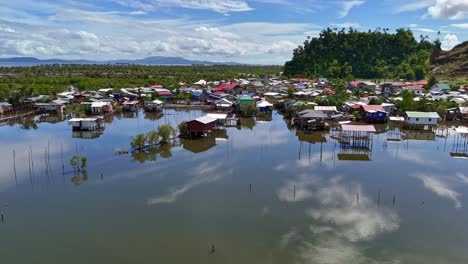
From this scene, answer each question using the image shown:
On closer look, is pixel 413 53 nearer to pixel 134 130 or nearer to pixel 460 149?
pixel 460 149

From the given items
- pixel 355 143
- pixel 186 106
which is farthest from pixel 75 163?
pixel 186 106

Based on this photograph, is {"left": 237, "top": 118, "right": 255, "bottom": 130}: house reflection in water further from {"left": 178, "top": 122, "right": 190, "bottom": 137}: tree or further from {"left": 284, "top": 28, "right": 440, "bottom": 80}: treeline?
{"left": 284, "top": 28, "right": 440, "bottom": 80}: treeline

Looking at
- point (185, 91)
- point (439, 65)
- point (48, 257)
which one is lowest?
point (48, 257)

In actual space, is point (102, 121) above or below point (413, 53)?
below

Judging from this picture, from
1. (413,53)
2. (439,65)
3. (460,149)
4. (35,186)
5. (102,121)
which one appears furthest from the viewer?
(413,53)

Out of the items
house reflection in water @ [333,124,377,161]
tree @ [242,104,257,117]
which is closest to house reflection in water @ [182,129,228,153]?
tree @ [242,104,257,117]

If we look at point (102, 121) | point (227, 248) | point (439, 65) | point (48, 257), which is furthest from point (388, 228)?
point (439, 65)
